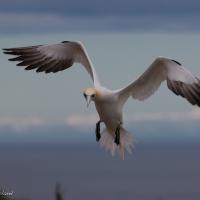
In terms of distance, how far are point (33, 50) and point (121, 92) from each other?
7.35 feet

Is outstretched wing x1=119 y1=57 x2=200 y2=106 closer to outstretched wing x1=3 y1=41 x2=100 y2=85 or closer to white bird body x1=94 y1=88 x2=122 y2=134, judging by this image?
white bird body x1=94 y1=88 x2=122 y2=134

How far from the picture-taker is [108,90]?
13500 millimetres

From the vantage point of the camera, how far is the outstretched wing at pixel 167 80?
11.9 m

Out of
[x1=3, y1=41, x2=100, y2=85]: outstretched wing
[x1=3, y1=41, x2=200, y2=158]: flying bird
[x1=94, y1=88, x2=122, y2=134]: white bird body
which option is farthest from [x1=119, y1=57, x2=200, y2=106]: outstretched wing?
[x1=3, y1=41, x2=100, y2=85]: outstretched wing

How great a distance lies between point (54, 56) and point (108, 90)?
6.18ft

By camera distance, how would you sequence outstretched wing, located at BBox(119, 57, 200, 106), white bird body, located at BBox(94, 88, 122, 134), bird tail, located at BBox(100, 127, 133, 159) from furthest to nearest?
bird tail, located at BBox(100, 127, 133, 159) → white bird body, located at BBox(94, 88, 122, 134) → outstretched wing, located at BBox(119, 57, 200, 106)

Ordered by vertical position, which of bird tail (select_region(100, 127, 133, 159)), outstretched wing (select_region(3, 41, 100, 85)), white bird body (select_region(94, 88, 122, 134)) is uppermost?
outstretched wing (select_region(3, 41, 100, 85))

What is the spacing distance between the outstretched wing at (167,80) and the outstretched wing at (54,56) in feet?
4.03

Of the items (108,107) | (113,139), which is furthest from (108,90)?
(113,139)

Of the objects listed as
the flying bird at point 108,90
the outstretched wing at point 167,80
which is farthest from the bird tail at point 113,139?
the outstretched wing at point 167,80

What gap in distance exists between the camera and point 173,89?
12.1 metres

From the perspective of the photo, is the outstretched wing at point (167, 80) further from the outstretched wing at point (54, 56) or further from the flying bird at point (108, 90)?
the outstretched wing at point (54, 56)

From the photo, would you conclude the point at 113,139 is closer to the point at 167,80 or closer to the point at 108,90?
the point at 108,90

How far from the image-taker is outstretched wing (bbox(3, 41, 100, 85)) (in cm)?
1442
